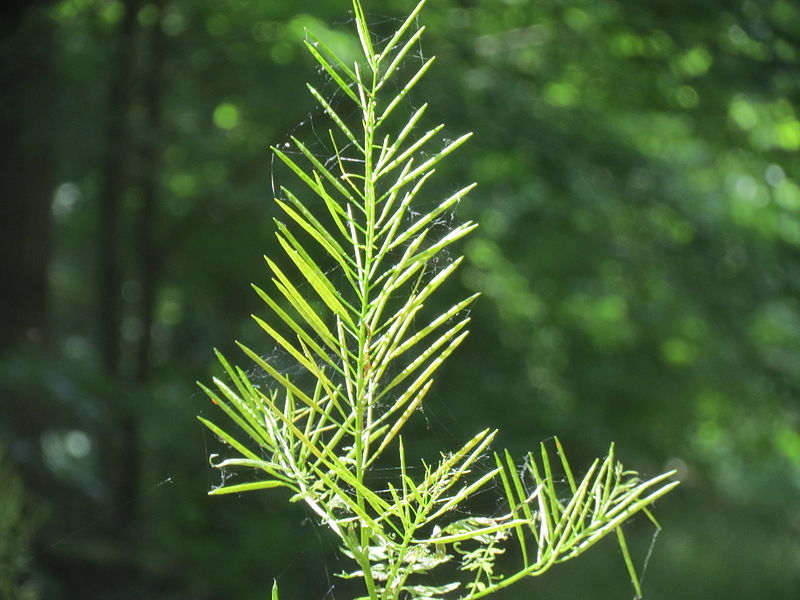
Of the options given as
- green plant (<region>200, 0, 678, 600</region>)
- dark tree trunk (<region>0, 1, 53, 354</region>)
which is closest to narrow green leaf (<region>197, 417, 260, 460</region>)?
green plant (<region>200, 0, 678, 600</region>)

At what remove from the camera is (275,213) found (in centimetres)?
336

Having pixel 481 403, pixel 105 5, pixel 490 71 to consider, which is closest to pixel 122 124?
pixel 105 5

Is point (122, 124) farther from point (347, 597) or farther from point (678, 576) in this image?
point (678, 576)

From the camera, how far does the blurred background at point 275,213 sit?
298cm

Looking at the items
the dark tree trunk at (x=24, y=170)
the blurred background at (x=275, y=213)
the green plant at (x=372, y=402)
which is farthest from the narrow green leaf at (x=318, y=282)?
the dark tree trunk at (x=24, y=170)

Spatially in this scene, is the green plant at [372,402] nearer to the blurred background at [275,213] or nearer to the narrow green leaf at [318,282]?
the narrow green leaf at [318,282]

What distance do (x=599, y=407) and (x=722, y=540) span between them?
299 centimetres

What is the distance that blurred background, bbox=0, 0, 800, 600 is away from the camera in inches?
117

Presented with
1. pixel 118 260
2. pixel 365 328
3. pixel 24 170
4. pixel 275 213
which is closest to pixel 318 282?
pixel 365 328

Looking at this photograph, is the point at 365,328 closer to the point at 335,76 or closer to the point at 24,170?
the point at 335,76

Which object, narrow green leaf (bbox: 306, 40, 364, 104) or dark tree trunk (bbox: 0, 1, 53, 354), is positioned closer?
narrow green leaf (bbox: 306, 40, 364, 104)

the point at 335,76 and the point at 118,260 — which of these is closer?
the point at 335,76

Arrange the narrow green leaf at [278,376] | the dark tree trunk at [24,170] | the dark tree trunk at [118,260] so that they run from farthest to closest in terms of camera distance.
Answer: the dark tree trunk at [118,260] < the dark tree trunk at [24,170] < the narrow green leaf at [278,376]

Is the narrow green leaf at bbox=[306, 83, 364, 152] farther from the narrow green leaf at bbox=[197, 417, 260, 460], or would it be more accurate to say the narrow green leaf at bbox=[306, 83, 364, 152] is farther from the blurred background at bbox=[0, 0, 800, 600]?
the blurred background at bbox=[0, 0, 800, 600]
